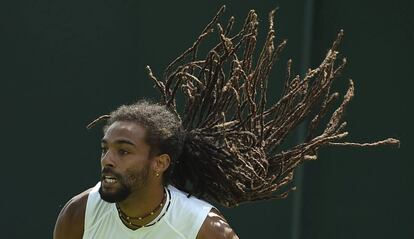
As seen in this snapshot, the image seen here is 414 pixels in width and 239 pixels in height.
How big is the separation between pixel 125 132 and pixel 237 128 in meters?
0.53

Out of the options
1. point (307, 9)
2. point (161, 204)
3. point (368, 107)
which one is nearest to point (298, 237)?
point (368, 107)

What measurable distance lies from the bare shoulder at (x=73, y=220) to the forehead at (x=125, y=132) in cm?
40

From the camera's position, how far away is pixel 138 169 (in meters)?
4.00

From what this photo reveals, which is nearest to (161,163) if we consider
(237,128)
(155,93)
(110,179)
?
(110,179)

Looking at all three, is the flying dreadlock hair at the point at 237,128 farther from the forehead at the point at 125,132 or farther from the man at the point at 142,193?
the forehead at the point at 125,132

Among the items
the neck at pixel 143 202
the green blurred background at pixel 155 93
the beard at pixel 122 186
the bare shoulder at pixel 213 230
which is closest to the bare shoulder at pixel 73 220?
the neck at pixel 143 202

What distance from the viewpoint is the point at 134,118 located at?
406cm

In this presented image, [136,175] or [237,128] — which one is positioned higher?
[237,128]

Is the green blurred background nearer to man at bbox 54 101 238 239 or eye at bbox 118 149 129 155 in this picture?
man at bbox 54 101 238 239

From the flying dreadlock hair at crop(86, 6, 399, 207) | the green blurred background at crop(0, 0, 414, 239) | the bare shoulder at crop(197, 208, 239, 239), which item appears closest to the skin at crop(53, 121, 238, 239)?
the bare shoulder at crop(197, 208, 239, 239)

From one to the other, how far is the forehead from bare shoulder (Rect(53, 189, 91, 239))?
0.40 meters

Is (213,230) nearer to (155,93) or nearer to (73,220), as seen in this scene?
(73,220)

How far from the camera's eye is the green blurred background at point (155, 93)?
19.1 ft

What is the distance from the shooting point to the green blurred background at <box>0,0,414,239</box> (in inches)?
229
